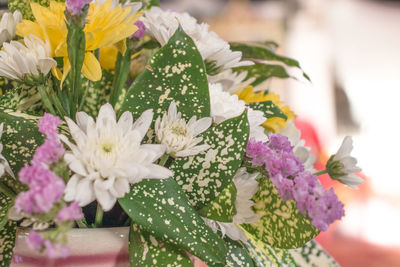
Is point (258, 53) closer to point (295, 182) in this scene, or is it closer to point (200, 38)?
point (200, 38)

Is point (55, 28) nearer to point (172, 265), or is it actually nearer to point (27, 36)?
point (27, 36)

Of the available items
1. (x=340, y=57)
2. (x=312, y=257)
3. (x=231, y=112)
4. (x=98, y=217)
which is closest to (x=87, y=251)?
(x=98, y=217)

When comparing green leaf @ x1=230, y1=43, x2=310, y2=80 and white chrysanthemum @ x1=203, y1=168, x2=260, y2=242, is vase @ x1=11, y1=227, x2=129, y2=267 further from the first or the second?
green leaf @ x1=230, y1=43, x2=310, y2=80

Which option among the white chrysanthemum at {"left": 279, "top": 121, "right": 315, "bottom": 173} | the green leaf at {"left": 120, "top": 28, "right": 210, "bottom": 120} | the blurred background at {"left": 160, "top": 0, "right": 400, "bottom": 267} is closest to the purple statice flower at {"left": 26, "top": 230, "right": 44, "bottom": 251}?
the green leaf at {"left": 120, "top": 28, "right": 210, "bottom": 120}

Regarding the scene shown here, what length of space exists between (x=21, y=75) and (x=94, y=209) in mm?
97

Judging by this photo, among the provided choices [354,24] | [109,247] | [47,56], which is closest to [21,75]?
[47,56]

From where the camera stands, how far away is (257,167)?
29cm

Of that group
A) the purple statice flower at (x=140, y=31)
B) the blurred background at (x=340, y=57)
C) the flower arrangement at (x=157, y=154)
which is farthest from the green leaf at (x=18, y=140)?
the blurred background at (x=340, y=57)

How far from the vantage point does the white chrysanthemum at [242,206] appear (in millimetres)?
297

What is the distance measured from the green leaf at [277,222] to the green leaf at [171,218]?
2.0 inches

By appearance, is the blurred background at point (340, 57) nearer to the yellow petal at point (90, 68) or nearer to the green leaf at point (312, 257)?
the green leaf at point (312, 257)

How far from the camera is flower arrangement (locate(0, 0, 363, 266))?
237mm

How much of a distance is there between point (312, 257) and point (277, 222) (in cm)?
13

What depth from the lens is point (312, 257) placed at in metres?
0.41
